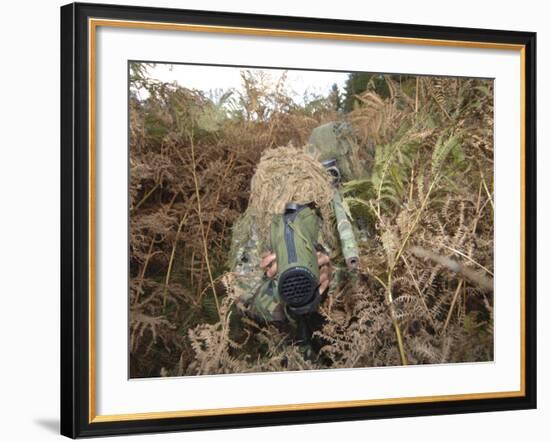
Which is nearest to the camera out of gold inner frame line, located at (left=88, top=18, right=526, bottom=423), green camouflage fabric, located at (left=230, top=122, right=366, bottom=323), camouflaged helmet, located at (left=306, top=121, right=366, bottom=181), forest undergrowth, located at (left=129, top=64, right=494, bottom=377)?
gold inner frame line, located at (left=88, top=18, right=526, bottom=423)

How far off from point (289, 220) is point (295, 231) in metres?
0.05

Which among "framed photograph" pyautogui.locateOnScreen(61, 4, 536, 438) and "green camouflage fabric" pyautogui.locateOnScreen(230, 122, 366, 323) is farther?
"green camouflage fabric" pyautogui.locateOnScreen(230, 122, 366, 323)

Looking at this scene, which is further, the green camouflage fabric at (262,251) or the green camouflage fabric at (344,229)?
the green camouflage fabric at (344,229)

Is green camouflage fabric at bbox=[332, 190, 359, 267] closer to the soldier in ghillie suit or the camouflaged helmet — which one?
the soldier in ghillie suit

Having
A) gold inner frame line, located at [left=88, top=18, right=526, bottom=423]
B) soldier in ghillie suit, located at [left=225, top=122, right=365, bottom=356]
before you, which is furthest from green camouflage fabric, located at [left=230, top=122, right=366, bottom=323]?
gold inner frame line, located at [left=88, top=18, right=526, bottom=423]

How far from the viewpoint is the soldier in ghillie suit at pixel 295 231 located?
15.9ft

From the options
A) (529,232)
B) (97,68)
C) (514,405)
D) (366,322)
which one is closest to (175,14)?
(97,68)

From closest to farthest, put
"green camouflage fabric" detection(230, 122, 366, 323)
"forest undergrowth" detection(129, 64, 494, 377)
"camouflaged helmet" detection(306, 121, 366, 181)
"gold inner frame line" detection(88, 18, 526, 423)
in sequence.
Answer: "gold inner frame line" detection(88, 18, 526, 423), "forest undergrowth" detection(129, 64, 494, 377), "green camouflage fabric" detection(230, 122, 366, 323), "camouflaged helmet" detection(306, 121, 366, 181)

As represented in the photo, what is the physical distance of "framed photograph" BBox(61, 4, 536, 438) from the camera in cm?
461

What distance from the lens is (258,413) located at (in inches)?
191

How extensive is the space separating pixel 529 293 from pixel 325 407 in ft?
3.69

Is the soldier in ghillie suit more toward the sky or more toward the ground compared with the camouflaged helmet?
more toward the ground

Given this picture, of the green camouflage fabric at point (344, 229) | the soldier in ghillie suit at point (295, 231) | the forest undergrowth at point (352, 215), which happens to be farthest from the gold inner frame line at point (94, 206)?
the green camouflage fabric at point (344, 229)

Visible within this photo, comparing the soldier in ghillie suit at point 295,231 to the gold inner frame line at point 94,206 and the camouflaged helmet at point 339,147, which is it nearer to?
the camouflaged helmet at point 339,147
